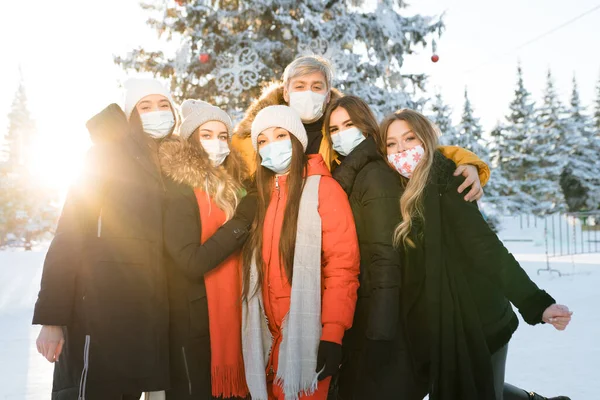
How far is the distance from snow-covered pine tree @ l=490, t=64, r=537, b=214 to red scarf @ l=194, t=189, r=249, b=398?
35058mm

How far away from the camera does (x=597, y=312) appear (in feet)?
27.2

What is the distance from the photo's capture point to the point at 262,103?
3590 mm

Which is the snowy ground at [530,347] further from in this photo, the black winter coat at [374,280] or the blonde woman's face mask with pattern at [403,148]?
the blonde woman's face mask with pattern at [403,148]

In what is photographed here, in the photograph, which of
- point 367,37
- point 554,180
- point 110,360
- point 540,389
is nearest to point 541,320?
point 110,360

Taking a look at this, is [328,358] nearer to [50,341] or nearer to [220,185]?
[220,185]

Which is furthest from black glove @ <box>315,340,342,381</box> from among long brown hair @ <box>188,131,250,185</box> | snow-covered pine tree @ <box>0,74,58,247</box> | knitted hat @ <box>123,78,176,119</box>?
snow-covered pine tree @ <box>0,74,58,247</box>

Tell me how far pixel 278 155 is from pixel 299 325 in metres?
0.96

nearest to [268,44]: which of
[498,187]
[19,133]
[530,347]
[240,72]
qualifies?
[240,72]

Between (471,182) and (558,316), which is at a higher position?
(471,182)

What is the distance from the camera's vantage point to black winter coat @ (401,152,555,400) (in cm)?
252

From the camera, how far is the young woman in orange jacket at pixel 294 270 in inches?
104

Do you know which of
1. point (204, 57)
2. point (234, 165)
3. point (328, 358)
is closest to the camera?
point (328, 358)

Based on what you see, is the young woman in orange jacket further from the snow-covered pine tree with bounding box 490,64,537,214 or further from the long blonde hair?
the snow-covered pine tree with bounding box 490,64,537,214

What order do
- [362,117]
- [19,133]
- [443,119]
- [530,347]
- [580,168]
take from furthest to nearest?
[19,133], [580,168], [443,119], [530,347], [362,117]
